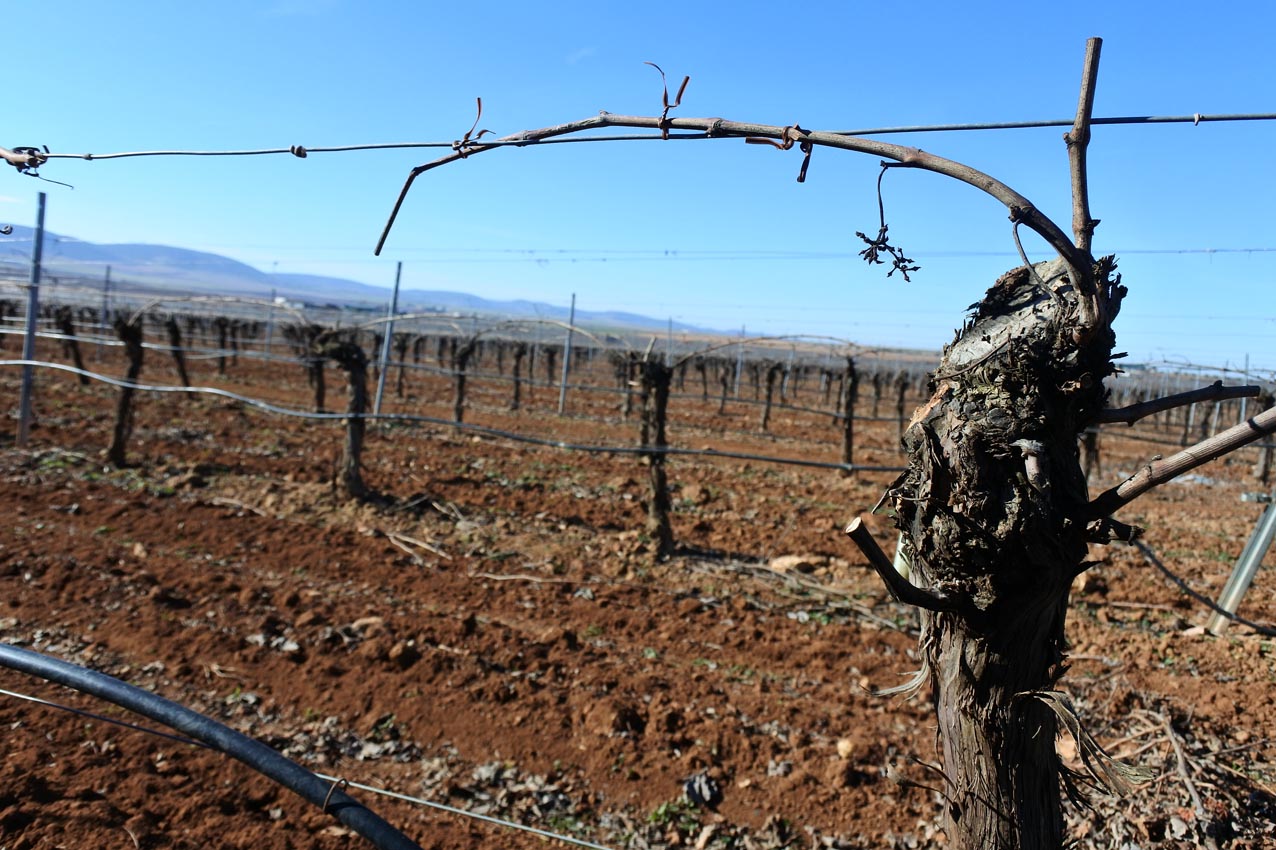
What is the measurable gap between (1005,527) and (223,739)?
4.97ft

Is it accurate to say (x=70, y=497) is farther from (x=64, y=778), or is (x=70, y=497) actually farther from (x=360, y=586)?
(x=64, y=778)

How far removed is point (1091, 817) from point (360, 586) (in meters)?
4.37

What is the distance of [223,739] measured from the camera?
150cm

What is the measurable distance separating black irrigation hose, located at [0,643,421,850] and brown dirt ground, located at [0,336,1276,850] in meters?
0.99

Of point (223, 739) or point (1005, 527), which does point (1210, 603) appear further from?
point (223, 739)

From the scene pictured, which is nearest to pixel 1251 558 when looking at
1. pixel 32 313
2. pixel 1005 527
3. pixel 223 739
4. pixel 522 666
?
pixel 522 666

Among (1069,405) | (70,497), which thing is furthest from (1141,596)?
(70,497)

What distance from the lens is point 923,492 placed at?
1289mm

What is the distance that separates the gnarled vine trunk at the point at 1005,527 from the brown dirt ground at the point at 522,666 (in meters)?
0.17

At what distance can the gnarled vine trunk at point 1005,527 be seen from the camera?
123 centimetres

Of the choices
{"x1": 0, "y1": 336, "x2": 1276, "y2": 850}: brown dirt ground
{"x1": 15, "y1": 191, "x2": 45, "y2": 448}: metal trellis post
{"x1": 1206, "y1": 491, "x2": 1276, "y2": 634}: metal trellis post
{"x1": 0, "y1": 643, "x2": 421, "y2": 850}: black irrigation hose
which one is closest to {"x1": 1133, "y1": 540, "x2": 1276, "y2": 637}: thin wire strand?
{"x1": 0, "y1": 336, "x2": 1276, "y2": 850}: brown dirt ground

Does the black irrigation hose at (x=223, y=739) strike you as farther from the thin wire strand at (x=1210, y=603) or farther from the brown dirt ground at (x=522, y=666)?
the thin wire strand at (x=1210, y=603)

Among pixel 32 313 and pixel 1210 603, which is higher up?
pixel 32 313

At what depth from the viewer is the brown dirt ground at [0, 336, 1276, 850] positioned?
2.74 meters
